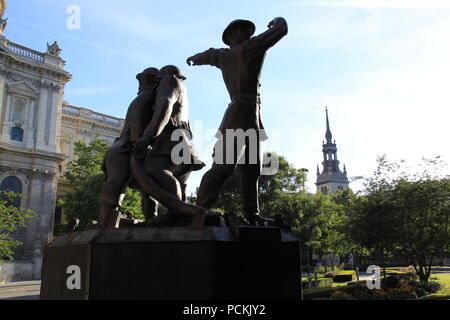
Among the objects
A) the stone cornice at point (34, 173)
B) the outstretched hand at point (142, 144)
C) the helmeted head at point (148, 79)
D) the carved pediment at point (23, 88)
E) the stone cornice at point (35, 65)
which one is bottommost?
the outstretched hand at point (142, 144)

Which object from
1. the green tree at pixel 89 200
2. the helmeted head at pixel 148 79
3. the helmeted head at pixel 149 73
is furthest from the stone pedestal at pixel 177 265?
the green tree at pixel 89 200

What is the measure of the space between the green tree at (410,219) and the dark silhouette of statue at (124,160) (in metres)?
19.4

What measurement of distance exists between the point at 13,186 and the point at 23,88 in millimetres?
9325

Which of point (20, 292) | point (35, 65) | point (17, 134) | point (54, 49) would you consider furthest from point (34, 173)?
point (20, 292)

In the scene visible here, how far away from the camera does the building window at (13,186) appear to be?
108 feet

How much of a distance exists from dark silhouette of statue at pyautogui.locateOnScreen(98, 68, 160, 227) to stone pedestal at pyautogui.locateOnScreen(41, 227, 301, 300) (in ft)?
1.48

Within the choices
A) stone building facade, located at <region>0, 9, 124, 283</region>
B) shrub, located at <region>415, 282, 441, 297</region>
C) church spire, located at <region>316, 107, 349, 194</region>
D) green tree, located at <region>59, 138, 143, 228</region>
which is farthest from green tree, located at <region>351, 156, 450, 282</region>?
church spire, located at <region>316, 107, 349, 194</region>

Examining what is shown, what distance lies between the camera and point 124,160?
185 inches

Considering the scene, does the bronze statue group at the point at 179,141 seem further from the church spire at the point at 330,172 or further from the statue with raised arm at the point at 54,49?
the church spire at the point at 330,172

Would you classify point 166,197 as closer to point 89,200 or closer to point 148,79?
point 148,79

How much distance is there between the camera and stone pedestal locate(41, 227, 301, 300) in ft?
12.0
